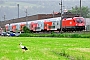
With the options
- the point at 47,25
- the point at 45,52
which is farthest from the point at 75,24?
the point at 45,52

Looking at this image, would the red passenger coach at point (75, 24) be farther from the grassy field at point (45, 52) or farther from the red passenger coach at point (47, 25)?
the grassy field at point (45, 52)

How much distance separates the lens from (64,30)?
76438mm

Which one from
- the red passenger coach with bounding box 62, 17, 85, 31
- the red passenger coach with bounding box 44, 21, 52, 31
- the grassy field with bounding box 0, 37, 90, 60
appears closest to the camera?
the grassy field with bounding box 0, 37, 90, 60

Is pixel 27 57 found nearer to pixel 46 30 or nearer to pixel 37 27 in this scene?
pixel 46 30

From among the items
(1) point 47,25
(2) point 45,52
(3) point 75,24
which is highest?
(3) point 75,24

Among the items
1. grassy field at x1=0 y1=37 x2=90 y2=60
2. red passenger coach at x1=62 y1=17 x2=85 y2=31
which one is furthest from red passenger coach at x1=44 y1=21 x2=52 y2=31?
grassy field at x1=0 y1=37 x2=90 y2=60

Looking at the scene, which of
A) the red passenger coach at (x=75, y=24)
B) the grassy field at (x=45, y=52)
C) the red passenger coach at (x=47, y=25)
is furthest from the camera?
the red passenger coach at (x=47, y=25)

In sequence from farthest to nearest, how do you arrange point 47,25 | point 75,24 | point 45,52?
point 47,25 → point 75,24 → point 45,52

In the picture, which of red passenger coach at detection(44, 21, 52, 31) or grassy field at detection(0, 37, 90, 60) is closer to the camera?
grassy field at detection(0, 37, 90, 60)

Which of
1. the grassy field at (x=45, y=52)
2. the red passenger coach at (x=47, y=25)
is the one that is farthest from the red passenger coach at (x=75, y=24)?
the grassy field at (x=45, y=52)

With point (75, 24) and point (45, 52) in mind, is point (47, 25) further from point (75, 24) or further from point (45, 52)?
point (45, 52)

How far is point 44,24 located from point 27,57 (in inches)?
2708

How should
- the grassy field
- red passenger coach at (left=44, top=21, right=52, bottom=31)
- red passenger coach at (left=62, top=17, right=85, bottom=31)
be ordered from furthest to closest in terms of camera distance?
1. red passenger coach at (left=44, top=21, right=52, bottom=31)
2. red passenger coach at (left=62, top=17, right=85, bottom=31)
3. the grassy field

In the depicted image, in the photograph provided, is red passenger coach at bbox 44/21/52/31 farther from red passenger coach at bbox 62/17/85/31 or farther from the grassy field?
the grassy field
